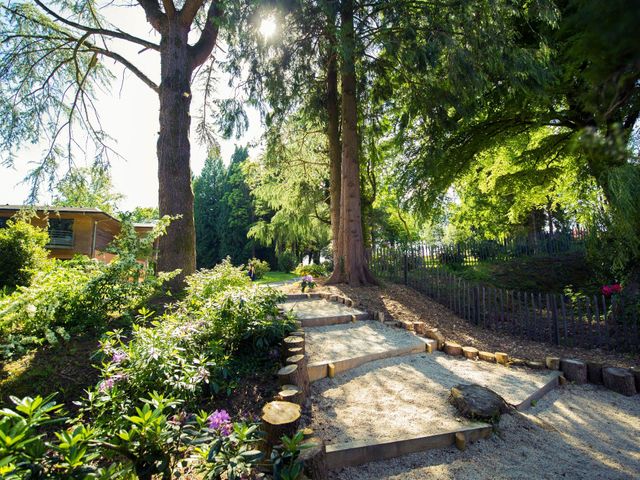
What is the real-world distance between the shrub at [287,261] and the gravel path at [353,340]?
2570cm

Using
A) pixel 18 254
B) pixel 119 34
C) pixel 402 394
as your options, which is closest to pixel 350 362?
pixel 402 394

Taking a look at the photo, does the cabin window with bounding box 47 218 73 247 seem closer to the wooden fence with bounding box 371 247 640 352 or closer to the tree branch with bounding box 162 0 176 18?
the tree branch with bounding box 162 0 176 18

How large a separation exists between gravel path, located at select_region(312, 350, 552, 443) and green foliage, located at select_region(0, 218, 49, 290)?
8.54 meters

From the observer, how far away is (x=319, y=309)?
684 cm

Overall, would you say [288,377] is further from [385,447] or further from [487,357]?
[487,357]

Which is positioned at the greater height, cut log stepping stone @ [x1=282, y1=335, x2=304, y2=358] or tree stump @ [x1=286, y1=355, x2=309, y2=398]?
cut log stepping stone @ [x1=282, y1=335, x2=304, y2=358]

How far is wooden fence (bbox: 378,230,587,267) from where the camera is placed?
46.1 ft

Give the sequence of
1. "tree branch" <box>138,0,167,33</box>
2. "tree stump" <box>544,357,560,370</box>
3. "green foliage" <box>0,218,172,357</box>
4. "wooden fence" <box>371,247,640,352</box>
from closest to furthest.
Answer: "green foliage" <box>0,218,172,357</box> < "tree stump" <box>544,357,560,370</box> < "wooden fence" <box>371,247,640,352</box> < "tree branch" <box>138,0,167,33</box>

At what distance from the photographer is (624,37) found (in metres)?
0.93

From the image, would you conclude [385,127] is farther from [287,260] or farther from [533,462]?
[287,260]

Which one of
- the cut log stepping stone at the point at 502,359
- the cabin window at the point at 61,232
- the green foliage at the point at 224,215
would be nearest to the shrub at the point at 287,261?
the green foliage at the point at 224,215

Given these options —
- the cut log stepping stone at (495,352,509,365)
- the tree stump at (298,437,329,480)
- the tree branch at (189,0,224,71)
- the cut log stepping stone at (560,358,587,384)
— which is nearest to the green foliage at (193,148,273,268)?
the tree branch at (189,0,224,71)

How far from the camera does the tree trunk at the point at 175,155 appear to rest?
6504 mm

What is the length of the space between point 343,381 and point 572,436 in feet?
7.55
